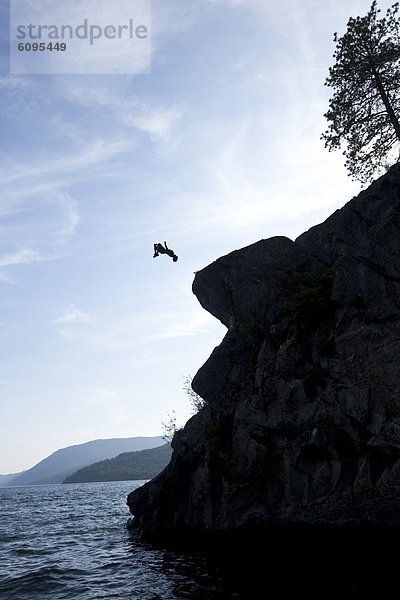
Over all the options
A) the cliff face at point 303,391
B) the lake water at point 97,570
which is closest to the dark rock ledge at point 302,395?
the cliff face at point 303,391

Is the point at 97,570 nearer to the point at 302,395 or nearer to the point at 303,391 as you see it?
the point at 302,395

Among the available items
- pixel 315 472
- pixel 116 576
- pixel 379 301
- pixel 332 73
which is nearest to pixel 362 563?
pixel 315 472

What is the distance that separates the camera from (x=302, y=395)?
25.4 m

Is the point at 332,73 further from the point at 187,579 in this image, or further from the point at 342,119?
the point at 187,579

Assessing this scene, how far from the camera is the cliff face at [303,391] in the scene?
2238 centimetres

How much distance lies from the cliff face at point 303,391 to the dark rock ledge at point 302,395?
0.07 m

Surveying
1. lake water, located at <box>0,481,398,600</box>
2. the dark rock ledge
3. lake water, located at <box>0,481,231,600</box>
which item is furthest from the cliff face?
lake water, located at <box>0,481,231,600</box>

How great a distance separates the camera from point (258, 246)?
33.4 meters

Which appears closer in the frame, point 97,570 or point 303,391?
point 97,570

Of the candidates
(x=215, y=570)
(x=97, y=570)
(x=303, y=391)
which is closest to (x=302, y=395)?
(x=303, y=391)

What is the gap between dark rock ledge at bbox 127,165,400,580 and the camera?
878 inches

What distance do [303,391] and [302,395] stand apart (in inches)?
10.2

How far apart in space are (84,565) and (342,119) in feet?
114

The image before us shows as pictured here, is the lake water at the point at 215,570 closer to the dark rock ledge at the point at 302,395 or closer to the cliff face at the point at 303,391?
the dark rock ledge at the point at 302,395
